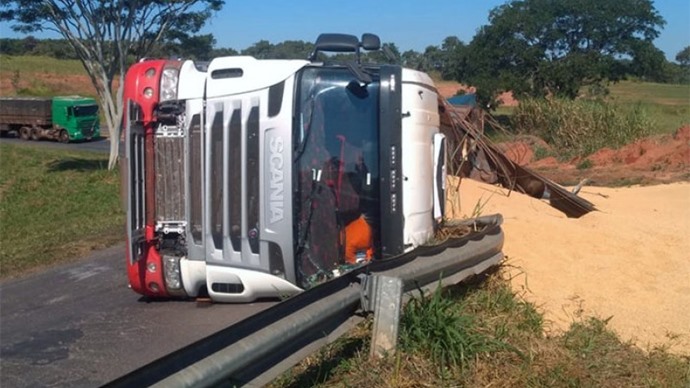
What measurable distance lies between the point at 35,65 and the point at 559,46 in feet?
142

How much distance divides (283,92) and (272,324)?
3092 millimetres

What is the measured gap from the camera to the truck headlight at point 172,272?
695 centimetres

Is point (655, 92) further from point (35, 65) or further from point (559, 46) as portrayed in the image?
point (35, 65)

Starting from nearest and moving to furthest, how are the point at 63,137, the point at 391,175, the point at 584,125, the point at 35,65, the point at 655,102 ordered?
1. the point at 391,175
2. the point at 584,125
3. the point at 63,137
4. the point at 655,102
5. the point at 35,65

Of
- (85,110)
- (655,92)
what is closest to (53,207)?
(85,110)

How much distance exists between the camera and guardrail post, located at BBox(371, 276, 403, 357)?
4.45 m

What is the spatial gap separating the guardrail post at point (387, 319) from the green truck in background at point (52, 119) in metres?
39.3

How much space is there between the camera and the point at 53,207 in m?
19.9

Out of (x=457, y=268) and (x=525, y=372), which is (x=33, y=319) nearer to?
(x=457, y=268)

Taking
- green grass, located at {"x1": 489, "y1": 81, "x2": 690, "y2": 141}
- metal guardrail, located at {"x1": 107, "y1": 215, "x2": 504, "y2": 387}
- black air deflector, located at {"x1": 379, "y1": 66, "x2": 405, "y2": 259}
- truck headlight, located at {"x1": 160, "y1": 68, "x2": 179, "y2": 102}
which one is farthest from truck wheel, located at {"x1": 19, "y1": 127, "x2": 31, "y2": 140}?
metal guardrail, located at {"x1": 107, "y1": 215, "x2": 504, "y2": 387}

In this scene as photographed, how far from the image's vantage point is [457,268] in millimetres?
5598

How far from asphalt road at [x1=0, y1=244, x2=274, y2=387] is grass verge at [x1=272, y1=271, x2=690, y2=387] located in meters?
1.92

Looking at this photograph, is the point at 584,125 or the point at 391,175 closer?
the point at 391,175

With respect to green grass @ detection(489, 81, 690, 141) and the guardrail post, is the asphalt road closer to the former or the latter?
the guardrail post
